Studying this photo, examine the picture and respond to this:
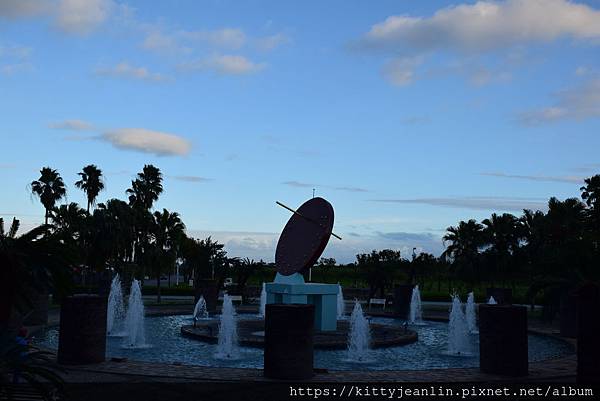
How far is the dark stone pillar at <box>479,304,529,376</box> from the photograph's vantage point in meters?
15.9

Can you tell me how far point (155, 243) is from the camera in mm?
49188

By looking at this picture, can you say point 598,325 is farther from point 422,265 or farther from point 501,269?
point 422,265

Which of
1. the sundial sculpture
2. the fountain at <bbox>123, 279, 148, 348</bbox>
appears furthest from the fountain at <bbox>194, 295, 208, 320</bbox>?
the fountain at <bbox>123, 279, 148, 348</bbox>

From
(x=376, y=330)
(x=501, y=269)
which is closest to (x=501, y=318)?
(x=376, y=330)

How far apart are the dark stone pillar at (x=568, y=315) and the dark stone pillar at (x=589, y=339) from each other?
11488mm

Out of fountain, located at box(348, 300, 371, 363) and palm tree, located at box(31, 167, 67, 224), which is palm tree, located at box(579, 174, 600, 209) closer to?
fountain, located at box(348, 300, 371, 363)

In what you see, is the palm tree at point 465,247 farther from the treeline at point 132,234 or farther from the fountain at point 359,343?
the fountain at point 359,343

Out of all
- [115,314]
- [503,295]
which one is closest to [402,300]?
[503,295]

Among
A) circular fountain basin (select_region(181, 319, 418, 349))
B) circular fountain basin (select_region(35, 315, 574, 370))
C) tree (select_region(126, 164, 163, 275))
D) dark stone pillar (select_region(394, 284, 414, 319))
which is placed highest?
tree (select_region(126, 164, 163, 275))

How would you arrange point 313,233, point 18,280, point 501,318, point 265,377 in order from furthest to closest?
point 313,233
point 501,318
point 265,377
point 18,280

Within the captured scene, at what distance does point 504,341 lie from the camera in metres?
15.9

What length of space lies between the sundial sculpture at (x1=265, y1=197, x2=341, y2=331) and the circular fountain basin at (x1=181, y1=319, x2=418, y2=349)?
1.14 meters

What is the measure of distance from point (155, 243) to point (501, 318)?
123ft

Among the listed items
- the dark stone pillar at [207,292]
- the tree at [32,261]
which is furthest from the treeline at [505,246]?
the tree at [32,261]
